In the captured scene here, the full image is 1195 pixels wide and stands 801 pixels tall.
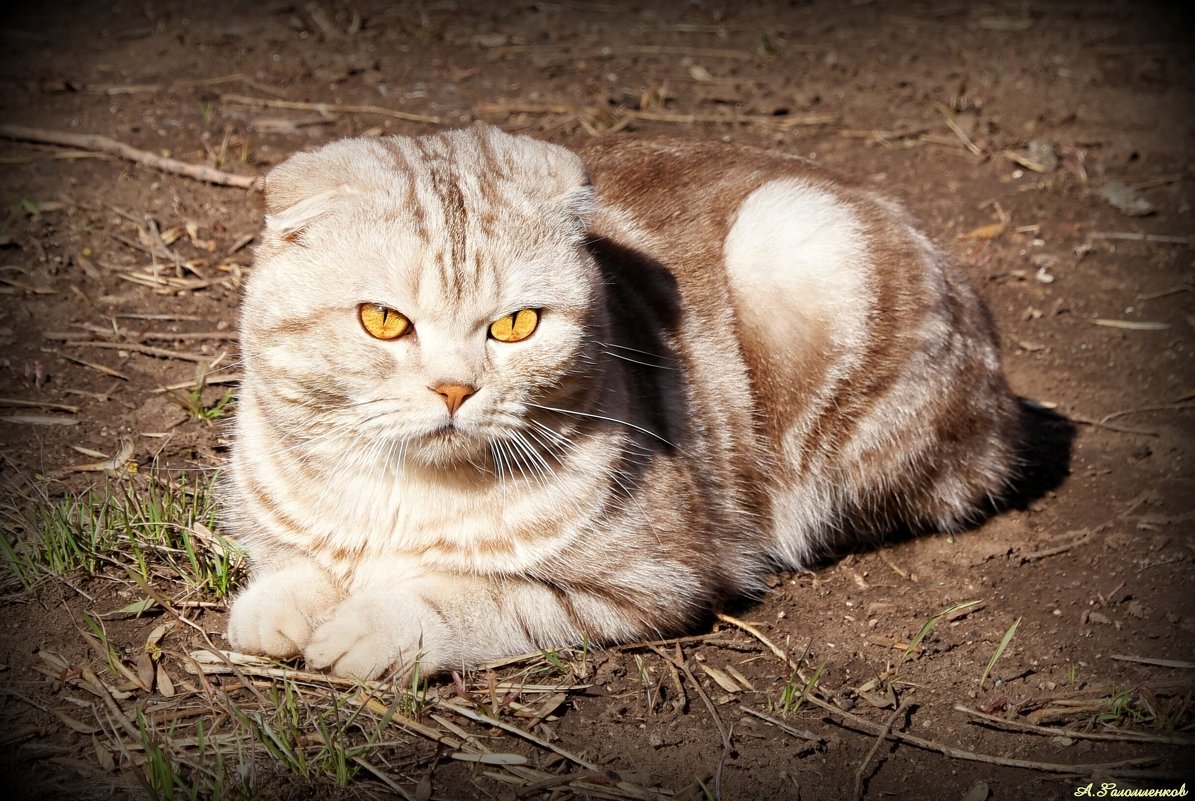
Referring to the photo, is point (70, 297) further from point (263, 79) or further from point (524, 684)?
point (524, 684)

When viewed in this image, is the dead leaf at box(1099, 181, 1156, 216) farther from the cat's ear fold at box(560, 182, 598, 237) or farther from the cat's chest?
the cat's chest

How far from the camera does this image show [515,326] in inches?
111

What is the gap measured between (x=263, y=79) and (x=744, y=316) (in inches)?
133

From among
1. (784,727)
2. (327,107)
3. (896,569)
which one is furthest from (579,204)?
(327,107)

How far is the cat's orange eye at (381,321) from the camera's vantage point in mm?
2727

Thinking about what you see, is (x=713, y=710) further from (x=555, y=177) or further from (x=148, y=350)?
(x=148, y=350)

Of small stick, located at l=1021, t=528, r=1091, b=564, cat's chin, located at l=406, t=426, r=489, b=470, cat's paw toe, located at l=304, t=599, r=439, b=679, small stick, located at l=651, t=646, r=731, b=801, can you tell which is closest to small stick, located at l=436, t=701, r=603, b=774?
cat's paw toe, located at l=304, t=599, r=439, b=679

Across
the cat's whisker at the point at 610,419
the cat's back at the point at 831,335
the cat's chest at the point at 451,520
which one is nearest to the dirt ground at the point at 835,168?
the cat's back at the point at 831,335

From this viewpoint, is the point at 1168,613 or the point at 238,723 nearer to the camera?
the point at 238,723

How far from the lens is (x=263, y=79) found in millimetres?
6023

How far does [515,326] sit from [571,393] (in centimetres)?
28

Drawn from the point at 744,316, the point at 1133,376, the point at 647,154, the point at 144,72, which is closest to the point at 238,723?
the point at 744,316

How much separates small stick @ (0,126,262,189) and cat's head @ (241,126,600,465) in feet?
7.83

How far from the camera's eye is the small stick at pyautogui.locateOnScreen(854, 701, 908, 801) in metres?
2.89
